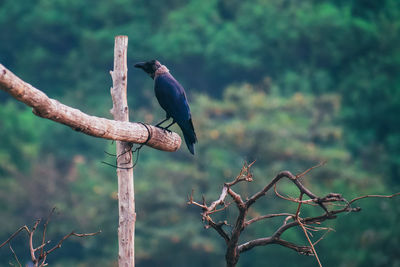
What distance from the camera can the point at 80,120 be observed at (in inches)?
143

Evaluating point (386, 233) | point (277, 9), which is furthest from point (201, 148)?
point (277, 9)

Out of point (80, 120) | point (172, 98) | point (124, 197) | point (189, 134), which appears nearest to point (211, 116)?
point (172, 98)

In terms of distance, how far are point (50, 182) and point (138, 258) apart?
16.6 ft

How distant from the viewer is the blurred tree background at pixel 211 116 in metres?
17.2

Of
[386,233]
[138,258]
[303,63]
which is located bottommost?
[386,233]

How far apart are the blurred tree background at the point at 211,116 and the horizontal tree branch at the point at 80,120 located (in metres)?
10.8

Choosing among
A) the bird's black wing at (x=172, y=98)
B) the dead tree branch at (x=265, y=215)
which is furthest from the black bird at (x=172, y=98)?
the dead tree branch at (x=265, y=215)

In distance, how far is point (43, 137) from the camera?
24.7m

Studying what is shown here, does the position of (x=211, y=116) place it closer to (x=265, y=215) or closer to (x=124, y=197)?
(x=124, y=197)

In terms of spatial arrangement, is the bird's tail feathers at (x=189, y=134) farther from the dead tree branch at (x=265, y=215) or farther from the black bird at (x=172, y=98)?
the dead tree branch at (x=265, y=215)

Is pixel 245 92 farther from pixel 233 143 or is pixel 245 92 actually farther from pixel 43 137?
pixel 43 137

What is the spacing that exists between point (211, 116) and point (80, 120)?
1484 cm

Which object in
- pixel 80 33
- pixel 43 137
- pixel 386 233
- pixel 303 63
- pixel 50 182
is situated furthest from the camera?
pixel 80 33

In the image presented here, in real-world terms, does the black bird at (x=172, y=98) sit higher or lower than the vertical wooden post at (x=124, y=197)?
higher
